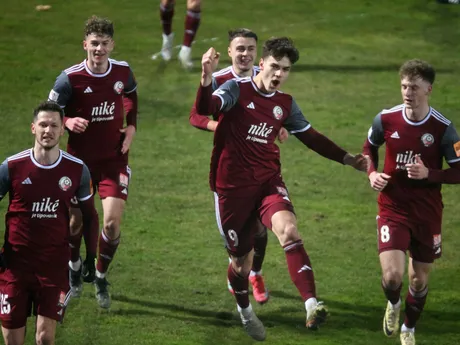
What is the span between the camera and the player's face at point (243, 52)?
36.1 ft

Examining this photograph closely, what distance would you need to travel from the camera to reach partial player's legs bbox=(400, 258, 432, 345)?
1026cm

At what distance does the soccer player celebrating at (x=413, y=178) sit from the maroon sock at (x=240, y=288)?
1255 millimetres

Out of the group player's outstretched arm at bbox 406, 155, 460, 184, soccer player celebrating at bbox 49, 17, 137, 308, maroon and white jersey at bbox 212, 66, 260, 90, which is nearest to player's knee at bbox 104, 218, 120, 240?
soccer player celebrating at bbox 49, 17, 137, 308

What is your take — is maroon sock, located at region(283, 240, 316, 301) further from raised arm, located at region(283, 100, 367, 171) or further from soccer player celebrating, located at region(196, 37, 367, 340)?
raised arm, located at region(283, 100, 367, 171)

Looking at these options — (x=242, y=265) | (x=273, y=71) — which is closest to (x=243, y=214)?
(x=242, y=265)

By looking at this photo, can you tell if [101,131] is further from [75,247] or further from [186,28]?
[186,28]

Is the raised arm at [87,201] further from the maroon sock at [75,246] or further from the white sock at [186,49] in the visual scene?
the white sock at [186,49]

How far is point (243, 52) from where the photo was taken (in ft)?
36.2

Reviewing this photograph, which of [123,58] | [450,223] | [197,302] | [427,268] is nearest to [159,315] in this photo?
[197,302]

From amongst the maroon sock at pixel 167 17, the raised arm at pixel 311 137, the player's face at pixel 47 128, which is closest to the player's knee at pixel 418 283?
the raised arm at pixel 311 137

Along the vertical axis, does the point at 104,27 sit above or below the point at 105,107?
above

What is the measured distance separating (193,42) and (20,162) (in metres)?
10.2

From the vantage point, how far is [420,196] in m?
10.1

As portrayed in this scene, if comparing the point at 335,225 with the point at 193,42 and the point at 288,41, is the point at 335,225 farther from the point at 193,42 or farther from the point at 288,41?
the point at 193,42
